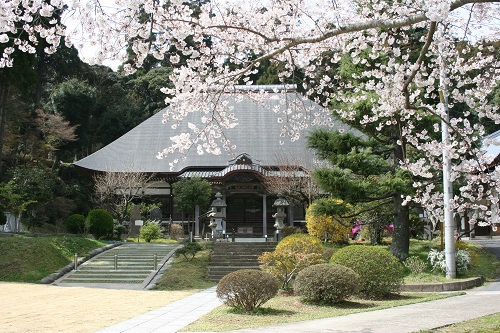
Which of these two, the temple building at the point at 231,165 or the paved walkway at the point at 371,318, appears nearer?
the paved walkway at the point at 371,318

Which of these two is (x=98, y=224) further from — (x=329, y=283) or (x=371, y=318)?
(x=371, y=318)

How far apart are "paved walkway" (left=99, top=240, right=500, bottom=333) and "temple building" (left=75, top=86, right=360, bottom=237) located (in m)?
14.8

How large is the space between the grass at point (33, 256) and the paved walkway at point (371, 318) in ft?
23.4

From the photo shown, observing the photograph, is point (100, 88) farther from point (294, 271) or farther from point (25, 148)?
point (294, 271)

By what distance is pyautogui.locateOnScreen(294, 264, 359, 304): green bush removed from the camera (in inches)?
368

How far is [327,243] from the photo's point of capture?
18.2 m

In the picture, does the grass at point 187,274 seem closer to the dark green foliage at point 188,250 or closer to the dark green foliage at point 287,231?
the dark green foliage at point 188,250

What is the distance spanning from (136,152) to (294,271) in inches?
712

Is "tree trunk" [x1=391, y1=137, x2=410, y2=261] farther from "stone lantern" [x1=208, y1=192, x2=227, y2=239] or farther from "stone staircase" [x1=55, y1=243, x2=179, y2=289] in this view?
A: "stone lantern" [x1=208, y1=192, x2=227, y2=239]

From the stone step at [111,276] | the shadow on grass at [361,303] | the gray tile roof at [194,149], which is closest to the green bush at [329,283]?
the shadow on grass at [361,303]

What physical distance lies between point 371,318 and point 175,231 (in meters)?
17.7

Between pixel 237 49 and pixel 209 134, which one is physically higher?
pixel 237 49

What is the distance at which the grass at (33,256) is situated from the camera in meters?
15.5

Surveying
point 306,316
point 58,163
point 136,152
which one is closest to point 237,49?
point 306,316
